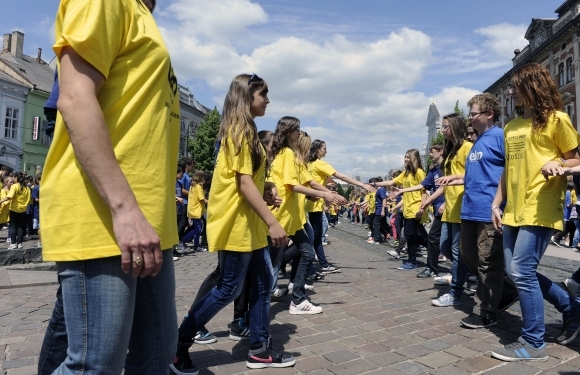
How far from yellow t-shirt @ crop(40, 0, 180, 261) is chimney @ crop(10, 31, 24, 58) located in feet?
160

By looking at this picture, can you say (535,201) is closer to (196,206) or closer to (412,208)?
(412,208)

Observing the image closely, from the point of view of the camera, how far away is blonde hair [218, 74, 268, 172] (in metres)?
3.28

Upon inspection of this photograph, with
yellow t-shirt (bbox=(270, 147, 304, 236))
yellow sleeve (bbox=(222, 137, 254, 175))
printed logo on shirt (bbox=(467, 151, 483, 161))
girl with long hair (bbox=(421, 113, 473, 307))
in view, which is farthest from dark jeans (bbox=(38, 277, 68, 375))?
girl with long hair (bbox=(421, 113, 473, 307))

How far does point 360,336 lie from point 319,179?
3.33 m

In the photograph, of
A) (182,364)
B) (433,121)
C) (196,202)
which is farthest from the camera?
(433,121)

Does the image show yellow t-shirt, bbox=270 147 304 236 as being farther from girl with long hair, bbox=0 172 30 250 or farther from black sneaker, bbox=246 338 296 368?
girl with long hair, bbox=0 172 30 250

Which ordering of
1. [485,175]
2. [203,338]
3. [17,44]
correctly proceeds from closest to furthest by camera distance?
[203,338], [485,175], [17,44]

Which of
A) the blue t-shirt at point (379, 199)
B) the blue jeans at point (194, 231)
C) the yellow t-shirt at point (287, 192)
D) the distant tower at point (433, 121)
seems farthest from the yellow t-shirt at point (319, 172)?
the distant tower at point (433, 121)

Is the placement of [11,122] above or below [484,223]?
above

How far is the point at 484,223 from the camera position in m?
4.34

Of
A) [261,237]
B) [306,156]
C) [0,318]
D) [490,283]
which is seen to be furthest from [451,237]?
[0,318]

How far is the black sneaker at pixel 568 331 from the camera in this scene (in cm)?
369

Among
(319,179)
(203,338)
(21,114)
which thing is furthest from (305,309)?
(21,114)

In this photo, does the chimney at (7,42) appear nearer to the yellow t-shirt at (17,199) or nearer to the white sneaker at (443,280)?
the yellow t-shirt at (17,199)
